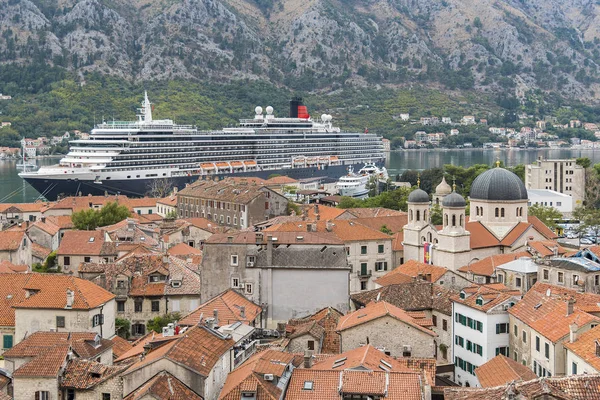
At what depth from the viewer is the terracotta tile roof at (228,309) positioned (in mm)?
34594

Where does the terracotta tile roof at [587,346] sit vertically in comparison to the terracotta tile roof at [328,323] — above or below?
above

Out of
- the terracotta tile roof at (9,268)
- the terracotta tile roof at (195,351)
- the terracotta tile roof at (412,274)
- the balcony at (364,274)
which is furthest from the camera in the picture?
the balcony at (364,274)

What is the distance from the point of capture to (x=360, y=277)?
54.0m

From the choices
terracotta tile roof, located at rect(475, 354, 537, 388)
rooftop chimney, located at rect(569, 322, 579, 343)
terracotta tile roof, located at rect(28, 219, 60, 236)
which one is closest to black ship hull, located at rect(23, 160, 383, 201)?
terracotta tile roof, located at rect(28, 219, 60, 236)

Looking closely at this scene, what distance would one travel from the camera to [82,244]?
5422 centimetres

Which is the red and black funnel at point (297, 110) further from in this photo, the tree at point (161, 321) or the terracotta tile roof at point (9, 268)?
the tree at point (161, 321)

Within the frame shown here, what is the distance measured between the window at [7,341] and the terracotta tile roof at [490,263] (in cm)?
2560

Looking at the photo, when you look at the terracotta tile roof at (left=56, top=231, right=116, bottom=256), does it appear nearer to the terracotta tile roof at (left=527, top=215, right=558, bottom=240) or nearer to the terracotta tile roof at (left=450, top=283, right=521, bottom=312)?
the terracotta tile roof at (left=450, top=283, right=521, bottom=312)

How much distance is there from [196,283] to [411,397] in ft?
64.8

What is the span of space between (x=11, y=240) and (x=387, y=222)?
2738 centimetres

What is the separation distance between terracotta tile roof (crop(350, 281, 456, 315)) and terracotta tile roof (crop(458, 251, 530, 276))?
26.0ft

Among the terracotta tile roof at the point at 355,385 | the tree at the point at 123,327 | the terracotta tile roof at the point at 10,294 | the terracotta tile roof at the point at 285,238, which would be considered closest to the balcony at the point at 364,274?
the terracotta tile roof at the point at 285,238

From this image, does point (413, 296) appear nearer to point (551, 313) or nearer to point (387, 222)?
point (551, 313)

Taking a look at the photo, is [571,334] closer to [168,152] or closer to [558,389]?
[558,389]
